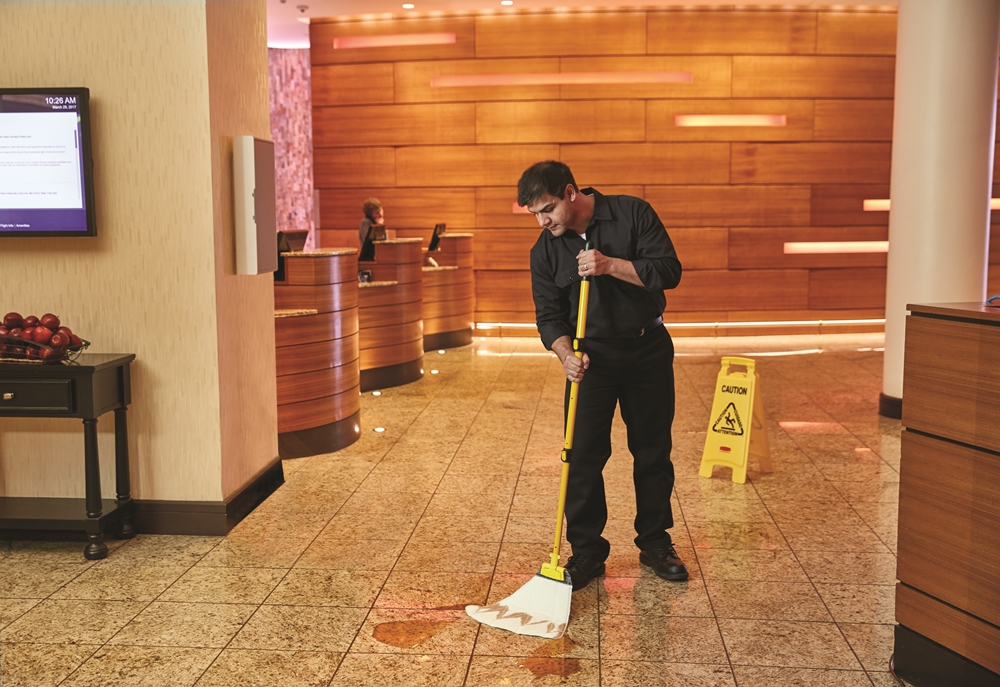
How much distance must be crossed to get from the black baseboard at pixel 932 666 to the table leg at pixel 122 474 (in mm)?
3152

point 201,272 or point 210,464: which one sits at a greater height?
point 201,272

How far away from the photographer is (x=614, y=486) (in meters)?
5.07

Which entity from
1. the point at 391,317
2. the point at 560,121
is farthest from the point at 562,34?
the point at 391,317

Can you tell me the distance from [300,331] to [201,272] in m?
1.46

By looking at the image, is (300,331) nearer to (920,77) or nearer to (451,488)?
(451,488)

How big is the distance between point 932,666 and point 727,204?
28.5 feet

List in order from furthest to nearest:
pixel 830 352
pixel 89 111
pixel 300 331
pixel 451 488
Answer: pixel 830 352 → pixel 300 331 → pixel 451 488 → pixel 89 111

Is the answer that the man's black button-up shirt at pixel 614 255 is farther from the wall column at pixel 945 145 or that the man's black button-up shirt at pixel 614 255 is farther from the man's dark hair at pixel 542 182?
the wall column at pixel 945 145

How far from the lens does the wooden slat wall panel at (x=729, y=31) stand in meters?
10.8

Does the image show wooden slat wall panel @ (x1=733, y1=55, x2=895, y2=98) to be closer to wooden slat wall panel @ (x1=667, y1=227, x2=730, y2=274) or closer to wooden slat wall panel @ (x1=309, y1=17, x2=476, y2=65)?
wooden slat wall panel @ (x1=667, y1=227, x2=730, y2=274)

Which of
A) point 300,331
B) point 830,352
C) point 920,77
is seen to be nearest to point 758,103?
point 830,352

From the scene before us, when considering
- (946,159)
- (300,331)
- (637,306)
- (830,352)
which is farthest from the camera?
(830,352)

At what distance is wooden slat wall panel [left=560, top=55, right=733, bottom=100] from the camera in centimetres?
1083

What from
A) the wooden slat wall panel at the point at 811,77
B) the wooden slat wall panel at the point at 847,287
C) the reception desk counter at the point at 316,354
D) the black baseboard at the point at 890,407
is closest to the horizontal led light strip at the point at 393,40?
the wooden slat wall panel at the point at 811,77
